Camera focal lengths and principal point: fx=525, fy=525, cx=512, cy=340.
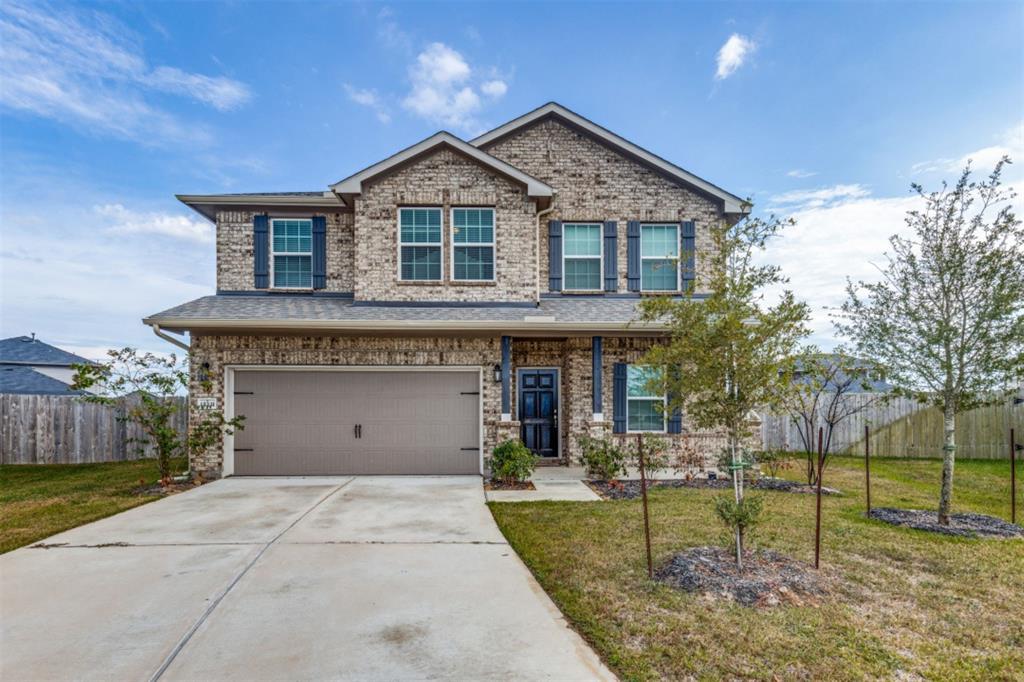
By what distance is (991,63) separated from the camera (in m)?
8.59

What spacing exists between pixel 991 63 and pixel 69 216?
1839 cm

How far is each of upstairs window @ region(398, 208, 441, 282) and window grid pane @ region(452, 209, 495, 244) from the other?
0.46 m

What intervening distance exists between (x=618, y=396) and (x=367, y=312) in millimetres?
5445

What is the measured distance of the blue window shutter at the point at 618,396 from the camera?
11.0 meters

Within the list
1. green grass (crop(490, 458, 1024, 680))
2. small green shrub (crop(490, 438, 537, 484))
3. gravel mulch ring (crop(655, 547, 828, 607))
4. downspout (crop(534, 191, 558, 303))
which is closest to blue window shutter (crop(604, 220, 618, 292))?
downspout (crop(534, 191, 558, 303))

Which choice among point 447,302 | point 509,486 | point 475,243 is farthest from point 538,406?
point 475,243

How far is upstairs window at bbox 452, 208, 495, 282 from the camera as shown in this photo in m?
11.1

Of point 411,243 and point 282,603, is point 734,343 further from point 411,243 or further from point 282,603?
point 411,243

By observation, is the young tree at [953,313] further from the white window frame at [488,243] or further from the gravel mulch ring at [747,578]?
the white window frame at [488,243]

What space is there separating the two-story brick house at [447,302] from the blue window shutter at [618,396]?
0.03 m

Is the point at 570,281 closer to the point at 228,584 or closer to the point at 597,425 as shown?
the point at 597,425

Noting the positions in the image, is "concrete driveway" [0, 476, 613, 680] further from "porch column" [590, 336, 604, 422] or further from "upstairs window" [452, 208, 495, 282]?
"upstairs window" [452, 208, 495, 282]

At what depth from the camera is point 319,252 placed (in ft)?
38.1

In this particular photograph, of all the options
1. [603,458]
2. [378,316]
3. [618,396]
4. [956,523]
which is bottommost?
[956,523]
